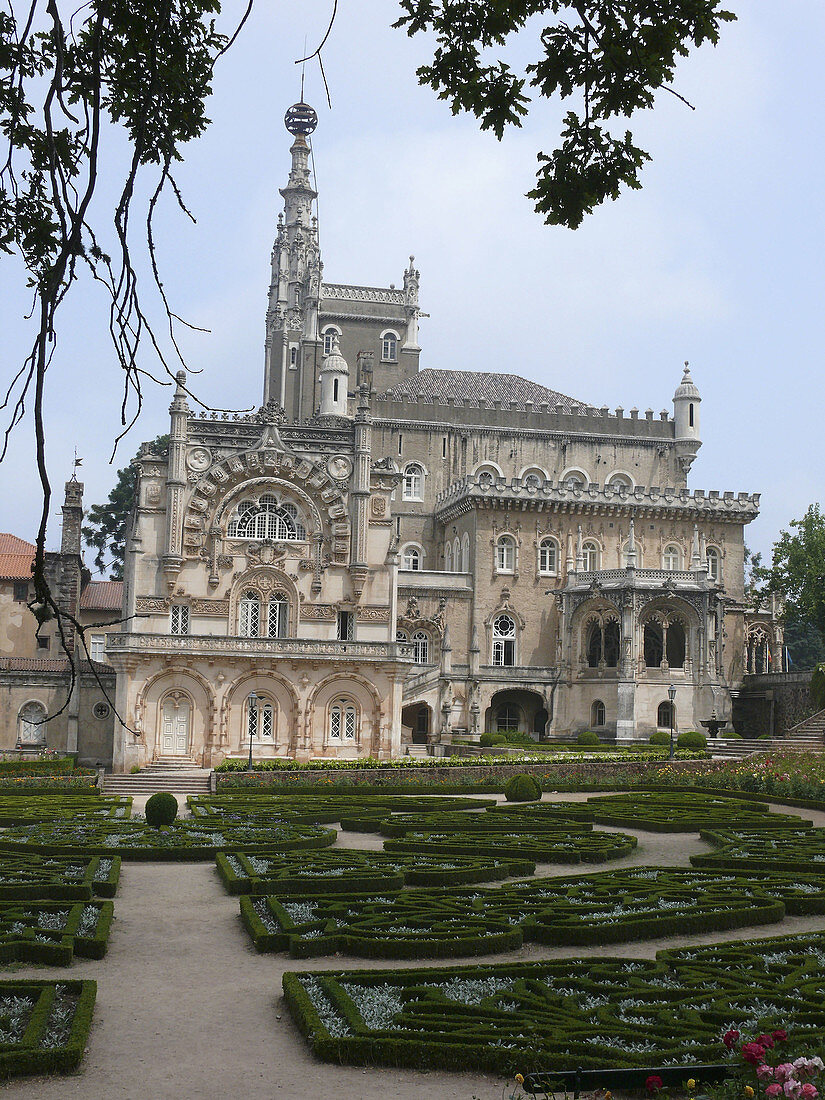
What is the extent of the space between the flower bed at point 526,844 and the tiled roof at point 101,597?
40907mm

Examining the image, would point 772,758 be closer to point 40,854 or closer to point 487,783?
point 487,783

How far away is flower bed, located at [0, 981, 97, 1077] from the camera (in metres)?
8.66

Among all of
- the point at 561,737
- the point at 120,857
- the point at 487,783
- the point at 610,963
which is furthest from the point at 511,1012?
the point at 561,737

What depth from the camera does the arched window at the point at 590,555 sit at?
2322 inches

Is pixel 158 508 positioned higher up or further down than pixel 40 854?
higher up

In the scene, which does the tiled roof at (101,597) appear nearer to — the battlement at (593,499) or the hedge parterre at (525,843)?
the battlement at (593,499)

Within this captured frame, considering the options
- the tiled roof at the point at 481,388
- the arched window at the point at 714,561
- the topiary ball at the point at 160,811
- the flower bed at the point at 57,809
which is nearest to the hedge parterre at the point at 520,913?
the topiary ball at the point at 160,811

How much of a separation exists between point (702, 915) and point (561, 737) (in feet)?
133

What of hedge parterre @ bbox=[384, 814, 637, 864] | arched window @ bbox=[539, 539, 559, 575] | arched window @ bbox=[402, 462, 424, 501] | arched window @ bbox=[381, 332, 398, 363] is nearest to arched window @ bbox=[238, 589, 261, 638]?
arched window @ bbox=[402, 462, 424, 501]

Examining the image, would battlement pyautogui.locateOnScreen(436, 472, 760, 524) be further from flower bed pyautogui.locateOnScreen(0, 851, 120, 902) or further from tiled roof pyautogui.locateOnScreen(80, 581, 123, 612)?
flower bed pyautogui.locateOnScreen(0, 851, 120, 902)

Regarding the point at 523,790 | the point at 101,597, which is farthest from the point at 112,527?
the point at 523,790

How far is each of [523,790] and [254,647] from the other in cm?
1749

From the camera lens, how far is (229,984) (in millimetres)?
11695

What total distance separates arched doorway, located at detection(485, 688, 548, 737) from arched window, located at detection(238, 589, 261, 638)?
1332cm
